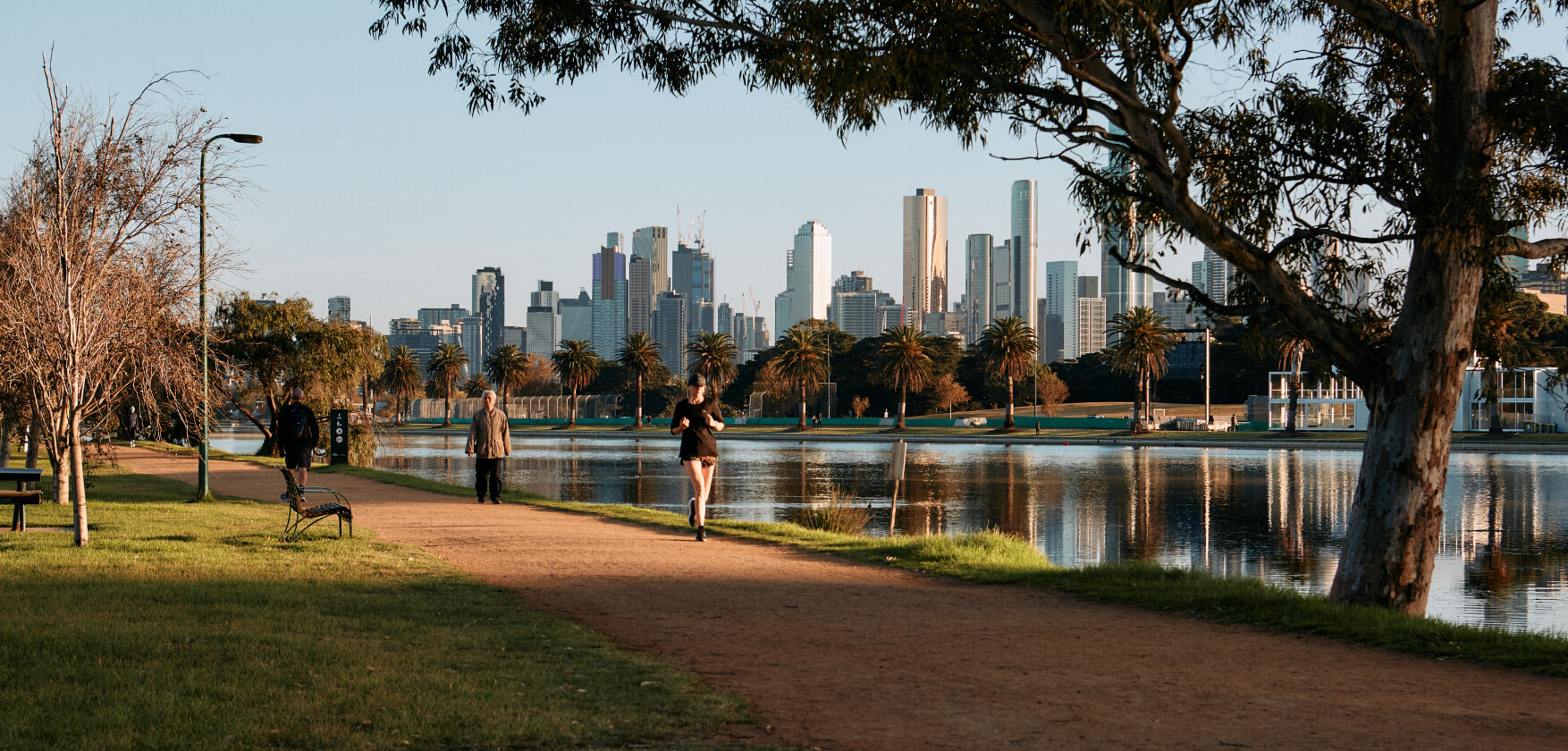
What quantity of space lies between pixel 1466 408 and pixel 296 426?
255 ft

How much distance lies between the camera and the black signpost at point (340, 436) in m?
35.5

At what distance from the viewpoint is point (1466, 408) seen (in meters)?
78.4

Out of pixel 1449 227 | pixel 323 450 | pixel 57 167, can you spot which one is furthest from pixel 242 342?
pixel 1449 227

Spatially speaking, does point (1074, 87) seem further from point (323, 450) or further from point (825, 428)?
point (825, 428)

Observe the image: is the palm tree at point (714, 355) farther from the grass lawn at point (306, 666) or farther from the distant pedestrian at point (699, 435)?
the grass lawn at point (306, 666)

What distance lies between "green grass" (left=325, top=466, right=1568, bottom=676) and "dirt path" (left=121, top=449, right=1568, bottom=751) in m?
0.34

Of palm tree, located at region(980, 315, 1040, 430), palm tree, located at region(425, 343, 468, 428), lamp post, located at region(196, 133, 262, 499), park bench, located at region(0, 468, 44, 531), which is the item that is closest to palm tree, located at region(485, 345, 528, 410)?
palm tree, located at region(425, 343, 468, 428)

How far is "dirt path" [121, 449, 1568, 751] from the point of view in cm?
584

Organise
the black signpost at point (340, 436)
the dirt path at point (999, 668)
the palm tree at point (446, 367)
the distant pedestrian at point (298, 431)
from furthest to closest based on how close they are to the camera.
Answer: the palm tree at point (446, 367), the black signpost at point (340, 436), the distant pedestrian at point (298, 431), the dirt path at point (999, 668)

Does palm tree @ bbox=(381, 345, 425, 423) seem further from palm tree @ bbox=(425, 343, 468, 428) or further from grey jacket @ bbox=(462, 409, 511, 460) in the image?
grey jacket @ bbox=(462, 409, 511, 460)

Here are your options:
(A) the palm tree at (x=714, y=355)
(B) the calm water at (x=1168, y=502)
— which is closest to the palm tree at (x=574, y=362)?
(A) the palm tree at (x=714, y=355)

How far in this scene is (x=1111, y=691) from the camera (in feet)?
21.8

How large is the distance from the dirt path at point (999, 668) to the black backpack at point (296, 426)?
8355 millimetres

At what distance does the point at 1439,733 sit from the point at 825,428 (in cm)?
9598
